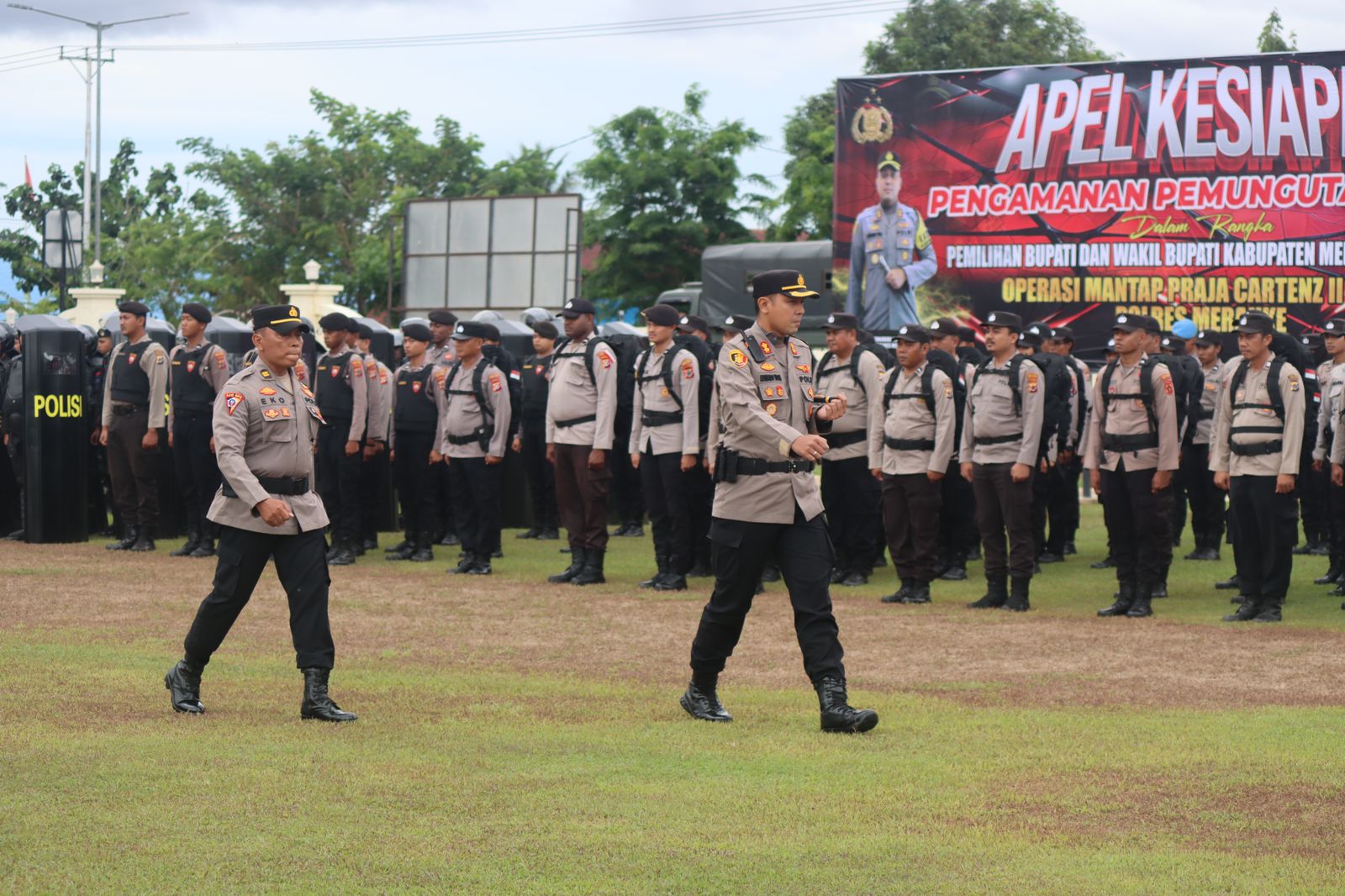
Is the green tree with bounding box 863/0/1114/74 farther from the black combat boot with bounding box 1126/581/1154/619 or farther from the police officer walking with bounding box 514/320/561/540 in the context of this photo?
the black combat boot with bounding box 1126/581/1154/619

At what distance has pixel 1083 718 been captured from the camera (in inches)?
310

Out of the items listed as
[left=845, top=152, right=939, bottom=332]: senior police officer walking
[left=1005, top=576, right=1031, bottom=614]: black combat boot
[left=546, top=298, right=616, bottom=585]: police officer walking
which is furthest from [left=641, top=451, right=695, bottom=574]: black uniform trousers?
[left=845, top=152, right=939, bottom=332]: senior police officer walking

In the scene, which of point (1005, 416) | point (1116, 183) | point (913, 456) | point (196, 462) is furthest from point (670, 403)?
point (1116, 183)

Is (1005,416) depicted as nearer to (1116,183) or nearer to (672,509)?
(672,509)

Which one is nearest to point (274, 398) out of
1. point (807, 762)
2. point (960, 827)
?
point (807, 762)

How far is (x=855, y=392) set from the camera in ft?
43.6

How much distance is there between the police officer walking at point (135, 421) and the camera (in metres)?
14.9

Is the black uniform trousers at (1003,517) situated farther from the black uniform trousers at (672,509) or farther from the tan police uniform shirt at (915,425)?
the black uniform trousers at (672,509)

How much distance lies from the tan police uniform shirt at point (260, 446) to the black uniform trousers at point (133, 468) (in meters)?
7.78

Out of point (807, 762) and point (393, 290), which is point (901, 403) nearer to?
point (807, 762)

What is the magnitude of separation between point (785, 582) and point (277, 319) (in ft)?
8.55

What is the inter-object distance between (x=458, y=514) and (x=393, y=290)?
113ft

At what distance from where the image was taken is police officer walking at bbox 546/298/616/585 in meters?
13.3

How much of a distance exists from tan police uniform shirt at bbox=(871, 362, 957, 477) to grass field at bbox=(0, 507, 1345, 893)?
1522mm
